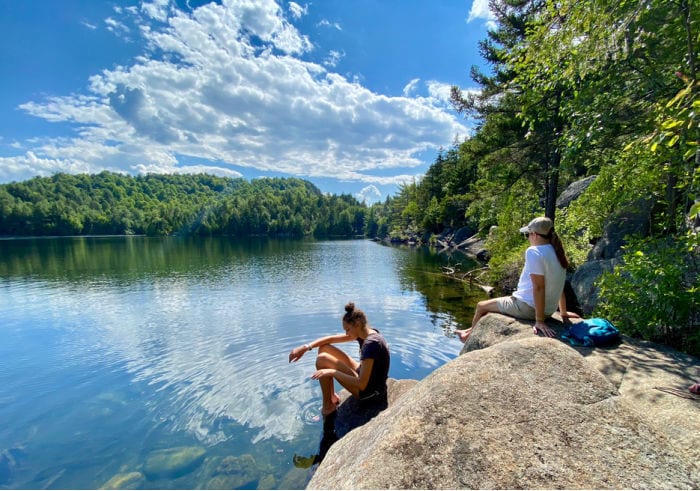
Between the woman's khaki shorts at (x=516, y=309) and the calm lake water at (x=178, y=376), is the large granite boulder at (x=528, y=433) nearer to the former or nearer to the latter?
the woman's khaki shorts at (x=516, y=309)

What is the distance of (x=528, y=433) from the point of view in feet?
8.27

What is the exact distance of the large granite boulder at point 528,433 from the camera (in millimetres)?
2246

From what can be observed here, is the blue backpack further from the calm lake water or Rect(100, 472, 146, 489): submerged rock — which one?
Rect(100, 472, 146, 489): submerged rock

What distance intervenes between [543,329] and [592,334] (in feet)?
1.88

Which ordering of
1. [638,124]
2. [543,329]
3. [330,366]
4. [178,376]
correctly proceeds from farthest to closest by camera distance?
[178,376], [638,124], [330,366], [543,329]

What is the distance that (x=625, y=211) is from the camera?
1050 centimetres

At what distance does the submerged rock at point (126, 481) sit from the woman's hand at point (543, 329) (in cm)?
628

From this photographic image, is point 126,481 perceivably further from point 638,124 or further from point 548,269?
point 638,124

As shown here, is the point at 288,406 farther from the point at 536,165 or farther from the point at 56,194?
the point at 56,194

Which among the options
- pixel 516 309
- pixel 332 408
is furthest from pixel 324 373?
pixel 516 309

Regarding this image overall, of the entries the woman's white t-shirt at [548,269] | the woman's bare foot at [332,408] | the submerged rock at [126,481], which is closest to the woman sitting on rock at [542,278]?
the woman's white t-shirt at [548,269]

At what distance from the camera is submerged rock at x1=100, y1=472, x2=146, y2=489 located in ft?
17.3

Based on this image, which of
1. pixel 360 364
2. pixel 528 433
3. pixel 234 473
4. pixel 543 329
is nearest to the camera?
pixel 528 433

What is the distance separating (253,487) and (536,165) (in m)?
18.9
